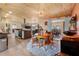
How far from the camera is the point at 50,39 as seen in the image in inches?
92.8

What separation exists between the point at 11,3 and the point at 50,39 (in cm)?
75

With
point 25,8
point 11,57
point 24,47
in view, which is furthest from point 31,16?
point 11,57

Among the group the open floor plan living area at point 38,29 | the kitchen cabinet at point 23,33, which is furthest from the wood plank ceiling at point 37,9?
the kitchen cabinet at point 23,33

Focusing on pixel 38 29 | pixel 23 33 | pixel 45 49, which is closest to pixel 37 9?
pixel 38 29

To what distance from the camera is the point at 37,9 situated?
2365 millimetres

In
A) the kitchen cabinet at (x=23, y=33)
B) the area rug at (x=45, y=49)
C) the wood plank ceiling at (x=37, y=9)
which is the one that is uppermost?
the wood plank ceiling at (x=37, y=9)

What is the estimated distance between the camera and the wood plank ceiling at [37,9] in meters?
2.35

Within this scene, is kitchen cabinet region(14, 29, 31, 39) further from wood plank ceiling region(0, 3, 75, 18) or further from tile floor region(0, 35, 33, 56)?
wood plank ceiling region(0, 3, 75, 18)

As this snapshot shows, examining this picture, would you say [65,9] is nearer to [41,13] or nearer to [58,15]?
[58,15]

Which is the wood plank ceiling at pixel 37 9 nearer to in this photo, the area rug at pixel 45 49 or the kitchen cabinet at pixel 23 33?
the kitchen cabinet at pixel 23 33

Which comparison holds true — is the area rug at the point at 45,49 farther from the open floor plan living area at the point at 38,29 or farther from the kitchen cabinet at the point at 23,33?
the kitchen cabinet at the point at 23,33

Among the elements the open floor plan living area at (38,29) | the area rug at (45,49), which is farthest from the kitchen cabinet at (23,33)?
the area rug at (45,49)

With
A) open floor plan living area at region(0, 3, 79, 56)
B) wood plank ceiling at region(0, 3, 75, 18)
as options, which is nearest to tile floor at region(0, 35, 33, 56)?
open floor plan living area at region(0, 3, 79, 56)

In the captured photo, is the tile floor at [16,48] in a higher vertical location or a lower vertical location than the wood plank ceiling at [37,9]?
lower
